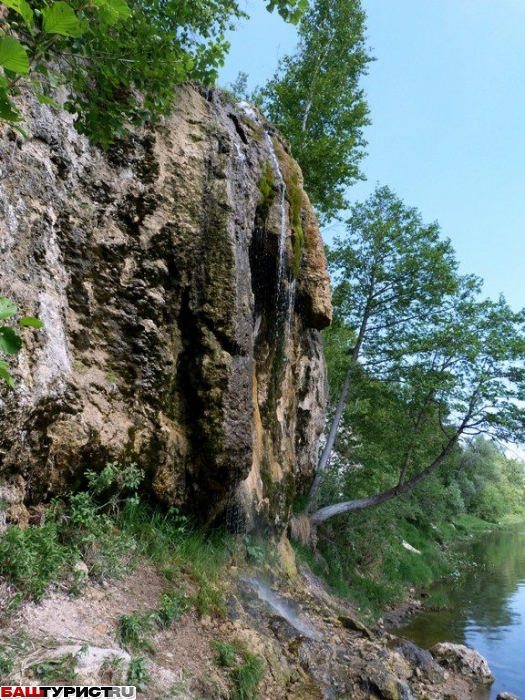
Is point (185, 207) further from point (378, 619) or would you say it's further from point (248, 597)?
point (378, 619)

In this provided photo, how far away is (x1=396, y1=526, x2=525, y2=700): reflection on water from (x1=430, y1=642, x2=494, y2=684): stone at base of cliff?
0.73ft

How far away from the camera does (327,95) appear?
14945 millimetres

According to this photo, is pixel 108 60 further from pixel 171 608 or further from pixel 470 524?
pixel 470 524

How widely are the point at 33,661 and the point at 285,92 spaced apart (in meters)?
16.1

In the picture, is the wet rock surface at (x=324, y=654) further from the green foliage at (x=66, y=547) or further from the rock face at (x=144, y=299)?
the green foliage at (x=66, y=547)

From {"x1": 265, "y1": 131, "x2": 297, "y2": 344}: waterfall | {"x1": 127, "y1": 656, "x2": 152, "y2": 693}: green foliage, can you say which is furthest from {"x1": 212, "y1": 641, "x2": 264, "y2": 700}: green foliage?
{"x1": 265, "y1": 131, "x2": 297, "y2": 344}: waterfall

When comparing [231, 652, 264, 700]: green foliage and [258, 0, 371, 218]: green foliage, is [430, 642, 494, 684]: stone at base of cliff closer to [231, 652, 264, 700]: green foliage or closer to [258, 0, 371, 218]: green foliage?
[231, 652, 264, 700]: green foliage

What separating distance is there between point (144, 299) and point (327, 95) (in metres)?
12.5

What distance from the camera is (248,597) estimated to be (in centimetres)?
575

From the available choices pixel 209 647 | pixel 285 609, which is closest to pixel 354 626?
pixel 285 609

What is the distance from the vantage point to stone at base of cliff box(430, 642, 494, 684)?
7.85 meters

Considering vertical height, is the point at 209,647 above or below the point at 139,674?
below

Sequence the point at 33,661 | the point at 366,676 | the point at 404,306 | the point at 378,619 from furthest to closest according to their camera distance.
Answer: the point at 404,306
the point at 378,619
the point at 366,676
the point at 33,661

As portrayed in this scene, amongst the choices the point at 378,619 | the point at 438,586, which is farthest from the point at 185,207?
the point at 438,586
